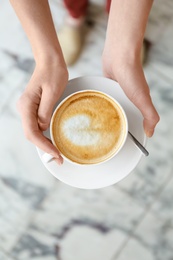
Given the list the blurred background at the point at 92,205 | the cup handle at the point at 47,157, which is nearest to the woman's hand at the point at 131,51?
the cup handle at the point at 47,157

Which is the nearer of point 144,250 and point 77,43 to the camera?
point 144,250

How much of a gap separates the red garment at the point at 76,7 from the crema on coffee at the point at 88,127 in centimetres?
53

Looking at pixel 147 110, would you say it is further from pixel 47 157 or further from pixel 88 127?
pixel 47 157

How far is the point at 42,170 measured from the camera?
4.19 feet

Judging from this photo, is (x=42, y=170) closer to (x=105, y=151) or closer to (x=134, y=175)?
(x=134, y=175)

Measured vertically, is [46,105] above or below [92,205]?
above

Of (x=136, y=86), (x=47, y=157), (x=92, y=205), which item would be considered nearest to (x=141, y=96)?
(x=136, y=86)

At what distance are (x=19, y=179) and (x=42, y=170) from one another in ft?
0.27

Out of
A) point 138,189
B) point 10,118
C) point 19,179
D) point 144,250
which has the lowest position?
point 144,250

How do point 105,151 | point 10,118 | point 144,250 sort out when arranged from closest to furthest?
point 105,151 → point 144,250 → point 10,118

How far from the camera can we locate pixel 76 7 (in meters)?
1.30

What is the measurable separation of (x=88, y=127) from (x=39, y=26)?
243 mm

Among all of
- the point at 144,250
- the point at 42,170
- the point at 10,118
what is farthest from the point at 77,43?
the point at 144,250

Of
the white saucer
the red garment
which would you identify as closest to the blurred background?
the red garment
